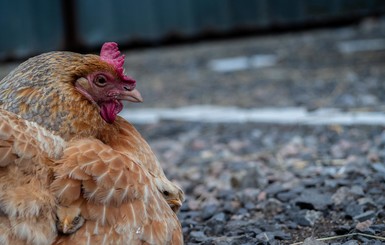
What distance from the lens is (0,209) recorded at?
76.9 inches

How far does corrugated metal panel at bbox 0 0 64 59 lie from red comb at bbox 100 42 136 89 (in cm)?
605

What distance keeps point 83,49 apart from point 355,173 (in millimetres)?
5847

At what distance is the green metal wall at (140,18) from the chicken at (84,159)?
612 centimetres

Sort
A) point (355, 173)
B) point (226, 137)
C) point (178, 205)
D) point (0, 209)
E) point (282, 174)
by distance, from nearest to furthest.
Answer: point (0, 209), point (178, 205), point (355, 173), point (282, 174), point (226, 137)

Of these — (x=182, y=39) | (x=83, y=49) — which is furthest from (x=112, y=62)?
(x=182, y=39)

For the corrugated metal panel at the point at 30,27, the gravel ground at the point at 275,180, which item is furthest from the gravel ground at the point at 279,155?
the corrugated metal panel at the point at 30,27

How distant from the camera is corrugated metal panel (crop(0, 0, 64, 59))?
8266mm

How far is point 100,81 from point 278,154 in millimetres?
1810

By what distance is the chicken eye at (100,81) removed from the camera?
8.07 ft

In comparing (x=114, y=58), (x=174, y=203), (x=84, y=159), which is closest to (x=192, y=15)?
(x=114, y=58)

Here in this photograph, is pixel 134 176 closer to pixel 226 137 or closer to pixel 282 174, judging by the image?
pixel 282 174

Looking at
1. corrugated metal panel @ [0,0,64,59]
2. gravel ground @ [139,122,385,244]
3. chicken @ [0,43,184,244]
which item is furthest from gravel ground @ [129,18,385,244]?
corrugated metal panel @ [0,0,64,59]

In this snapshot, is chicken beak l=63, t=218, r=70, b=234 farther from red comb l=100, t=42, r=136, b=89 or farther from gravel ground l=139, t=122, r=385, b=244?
gravel ground l=139, t=122, r=385, b=244

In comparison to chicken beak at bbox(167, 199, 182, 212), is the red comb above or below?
above
